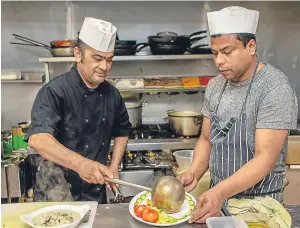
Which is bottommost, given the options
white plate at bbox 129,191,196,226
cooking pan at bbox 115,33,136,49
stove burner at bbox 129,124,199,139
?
stove burner at bbox 129,124,199,139

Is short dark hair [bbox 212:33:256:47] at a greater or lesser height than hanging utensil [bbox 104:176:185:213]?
greater

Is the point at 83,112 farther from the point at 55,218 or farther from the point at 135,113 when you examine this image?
the point at 135,113

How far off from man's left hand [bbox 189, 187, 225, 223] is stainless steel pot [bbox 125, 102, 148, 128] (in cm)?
172

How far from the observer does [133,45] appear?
289 centimetres

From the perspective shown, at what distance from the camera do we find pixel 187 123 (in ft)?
9.40

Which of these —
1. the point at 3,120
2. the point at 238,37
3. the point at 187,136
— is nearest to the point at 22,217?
the point at 238,37

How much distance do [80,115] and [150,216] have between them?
82 centimetres

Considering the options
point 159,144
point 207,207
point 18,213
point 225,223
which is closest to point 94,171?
point 18,213

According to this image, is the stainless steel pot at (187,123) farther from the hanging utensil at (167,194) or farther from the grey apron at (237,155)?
the hanging utensil at (167,194)

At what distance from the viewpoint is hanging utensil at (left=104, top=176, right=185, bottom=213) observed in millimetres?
1328

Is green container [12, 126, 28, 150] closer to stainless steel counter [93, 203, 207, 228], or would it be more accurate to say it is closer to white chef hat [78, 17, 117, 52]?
white chef hat [78, 17, 117, 52]

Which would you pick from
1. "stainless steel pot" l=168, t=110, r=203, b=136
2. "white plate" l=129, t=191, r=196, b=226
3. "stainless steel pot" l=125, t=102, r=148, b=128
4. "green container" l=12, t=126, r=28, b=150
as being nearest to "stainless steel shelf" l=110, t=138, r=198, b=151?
"stainless steel pot" l=168, t=110, r=203, b=136

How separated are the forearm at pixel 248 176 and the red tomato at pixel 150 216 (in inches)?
9.6

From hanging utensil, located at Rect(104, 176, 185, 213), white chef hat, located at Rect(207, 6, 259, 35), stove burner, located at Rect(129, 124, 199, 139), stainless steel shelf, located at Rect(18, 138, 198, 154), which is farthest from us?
stove burner, located at Rect(129, 124, 199, 139)
